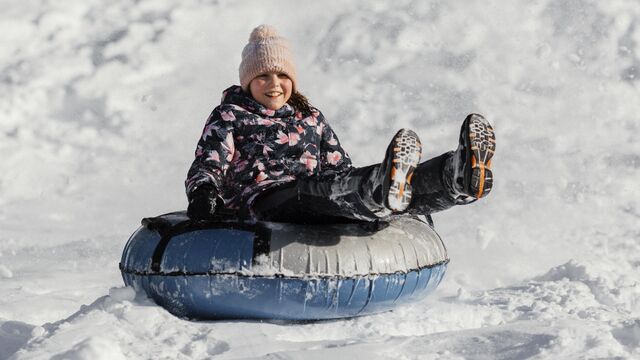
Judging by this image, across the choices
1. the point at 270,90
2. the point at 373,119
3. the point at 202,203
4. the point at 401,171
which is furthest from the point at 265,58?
the point at 373,119

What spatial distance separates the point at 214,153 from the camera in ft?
9.52

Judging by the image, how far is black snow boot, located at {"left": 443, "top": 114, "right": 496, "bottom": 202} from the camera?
2102 millimetres

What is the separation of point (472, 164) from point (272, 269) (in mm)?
847

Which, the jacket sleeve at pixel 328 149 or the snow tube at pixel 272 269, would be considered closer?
the snow tube at pixel 272 269

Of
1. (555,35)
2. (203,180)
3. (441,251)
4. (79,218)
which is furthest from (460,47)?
(203,180)

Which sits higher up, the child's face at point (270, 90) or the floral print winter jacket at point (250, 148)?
the child's face at point (270, 90)

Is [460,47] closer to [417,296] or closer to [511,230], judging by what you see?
[511,230]

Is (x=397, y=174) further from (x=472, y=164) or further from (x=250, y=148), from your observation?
(x=250, y=148)

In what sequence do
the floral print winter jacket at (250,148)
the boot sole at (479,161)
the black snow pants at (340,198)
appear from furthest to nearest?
the floral print winter jacket at (250,148) < the black snow pants at (340,198) < the boot sole at (479,161)

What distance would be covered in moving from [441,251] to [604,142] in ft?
13.5

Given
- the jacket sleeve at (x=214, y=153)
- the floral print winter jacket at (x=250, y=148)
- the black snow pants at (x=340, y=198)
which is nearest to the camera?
the black snow pants at (x=340, y=198)

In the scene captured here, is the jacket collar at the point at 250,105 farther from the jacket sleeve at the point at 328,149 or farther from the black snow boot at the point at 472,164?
the black snow boot at the point at 472,164

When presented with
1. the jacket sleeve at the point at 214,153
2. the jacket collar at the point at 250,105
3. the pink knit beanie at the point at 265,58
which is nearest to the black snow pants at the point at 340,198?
the jacket sleeve at the point at 214,153

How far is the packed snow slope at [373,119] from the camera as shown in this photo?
4188 mm
